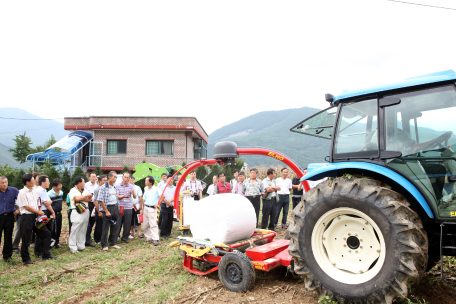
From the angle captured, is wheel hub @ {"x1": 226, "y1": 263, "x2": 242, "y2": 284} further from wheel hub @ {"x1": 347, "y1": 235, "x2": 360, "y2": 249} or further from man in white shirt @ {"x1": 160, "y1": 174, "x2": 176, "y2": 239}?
man in white shirt @ {"x1": 160, "y1": 174, "x2": 176, "y2": 239}

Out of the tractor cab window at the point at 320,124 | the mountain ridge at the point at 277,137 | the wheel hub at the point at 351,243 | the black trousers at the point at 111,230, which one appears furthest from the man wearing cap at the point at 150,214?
the mountain ridge at the point at 277,137

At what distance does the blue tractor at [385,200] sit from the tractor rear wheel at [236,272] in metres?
0.89

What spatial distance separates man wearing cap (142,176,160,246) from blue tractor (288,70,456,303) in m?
5.48

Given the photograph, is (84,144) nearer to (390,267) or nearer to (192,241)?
(192,241)

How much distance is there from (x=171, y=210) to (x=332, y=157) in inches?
242

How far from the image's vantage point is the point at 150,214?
8.20m

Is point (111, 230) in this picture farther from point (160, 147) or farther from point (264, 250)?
point (160, 147)

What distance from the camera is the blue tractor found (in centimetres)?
287

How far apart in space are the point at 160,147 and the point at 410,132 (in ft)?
71.7

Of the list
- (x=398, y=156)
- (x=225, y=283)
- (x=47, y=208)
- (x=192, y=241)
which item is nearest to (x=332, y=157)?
(x=398, y=156)

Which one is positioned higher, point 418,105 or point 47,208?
point 418,105

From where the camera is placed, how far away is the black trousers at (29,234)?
612 centimetres

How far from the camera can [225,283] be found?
4.30 metres

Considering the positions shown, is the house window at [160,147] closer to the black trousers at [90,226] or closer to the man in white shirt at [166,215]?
the man in white shirt at [166,215]
